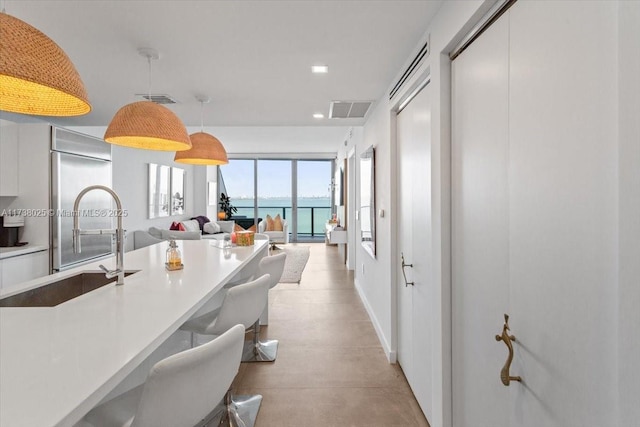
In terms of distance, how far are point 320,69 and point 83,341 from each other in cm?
233

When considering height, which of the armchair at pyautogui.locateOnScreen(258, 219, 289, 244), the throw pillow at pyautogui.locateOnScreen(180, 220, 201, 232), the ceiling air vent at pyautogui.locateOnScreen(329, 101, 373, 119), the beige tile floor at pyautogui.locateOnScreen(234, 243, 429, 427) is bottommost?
the beige tile floor at pyautogui.locateOnScreen(234, 243, 429, 427)

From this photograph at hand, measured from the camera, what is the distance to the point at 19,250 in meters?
3.45

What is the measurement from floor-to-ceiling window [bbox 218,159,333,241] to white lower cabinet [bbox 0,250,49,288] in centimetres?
735

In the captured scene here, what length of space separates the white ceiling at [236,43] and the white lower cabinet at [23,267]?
1718 millimetres

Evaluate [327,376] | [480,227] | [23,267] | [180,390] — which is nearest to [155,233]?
[23,267]

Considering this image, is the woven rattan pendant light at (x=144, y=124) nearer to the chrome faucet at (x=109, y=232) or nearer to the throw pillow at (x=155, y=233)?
the chrome faucet at (x=109, y=232)

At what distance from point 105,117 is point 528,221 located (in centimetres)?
472

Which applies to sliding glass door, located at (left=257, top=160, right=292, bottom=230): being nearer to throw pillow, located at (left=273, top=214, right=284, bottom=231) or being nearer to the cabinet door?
throw pillow, located at (left=273, top=214, right=284, bottom=231)

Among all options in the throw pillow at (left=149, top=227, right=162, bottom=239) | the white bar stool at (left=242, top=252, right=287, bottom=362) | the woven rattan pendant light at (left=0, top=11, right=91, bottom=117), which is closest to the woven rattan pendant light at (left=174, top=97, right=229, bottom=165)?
the white bar stool at (left=242, top=252, right=287, bottom=362)

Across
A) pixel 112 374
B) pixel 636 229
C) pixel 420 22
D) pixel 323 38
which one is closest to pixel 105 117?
pixel 323 38

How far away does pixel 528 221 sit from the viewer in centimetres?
114

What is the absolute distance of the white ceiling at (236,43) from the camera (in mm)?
1865

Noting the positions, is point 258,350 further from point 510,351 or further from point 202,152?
point 510,351

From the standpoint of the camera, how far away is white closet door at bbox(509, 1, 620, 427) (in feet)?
2.71
